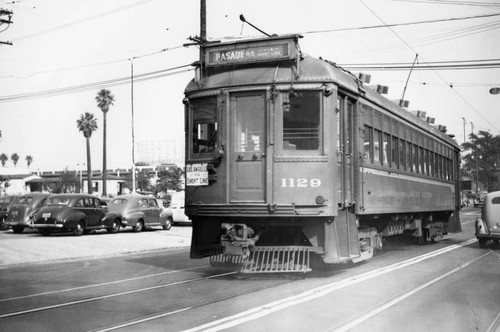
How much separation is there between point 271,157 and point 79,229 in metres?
15.2

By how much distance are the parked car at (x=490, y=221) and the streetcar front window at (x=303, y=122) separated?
946cm

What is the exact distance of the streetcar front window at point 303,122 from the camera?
9461mm

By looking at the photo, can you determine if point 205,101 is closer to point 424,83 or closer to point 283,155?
point 283,155

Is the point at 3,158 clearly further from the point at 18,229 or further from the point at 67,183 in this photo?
the point at 18,229

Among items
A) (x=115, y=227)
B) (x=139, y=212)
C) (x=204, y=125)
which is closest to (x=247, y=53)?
(x=204, y=125)

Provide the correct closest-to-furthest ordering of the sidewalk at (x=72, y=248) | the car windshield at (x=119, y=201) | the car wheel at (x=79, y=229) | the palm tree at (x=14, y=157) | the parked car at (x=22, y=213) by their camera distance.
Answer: the sidewalk at (x=72, y=248) → the car wheel at (x=79, y=229) → the parked car at (x=22, y=213) → the car windshield at (x=119, y=201) → the palm tree at (x=14, y=157)

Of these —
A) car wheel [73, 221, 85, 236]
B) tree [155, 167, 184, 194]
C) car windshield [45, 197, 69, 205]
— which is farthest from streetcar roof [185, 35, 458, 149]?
tree [155, 167, 184, 194]

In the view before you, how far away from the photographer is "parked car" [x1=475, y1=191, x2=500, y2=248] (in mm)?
16562

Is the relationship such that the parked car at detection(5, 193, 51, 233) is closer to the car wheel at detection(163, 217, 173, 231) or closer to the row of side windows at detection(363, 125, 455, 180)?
the car wheel at detection(163, 217, 173, 231)

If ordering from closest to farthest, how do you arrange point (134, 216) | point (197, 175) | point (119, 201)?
1. point (197, 175)
2. point (134, 216)
3. point (119, 201)

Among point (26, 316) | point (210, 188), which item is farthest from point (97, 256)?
point (26, 316)

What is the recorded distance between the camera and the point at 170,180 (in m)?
74.3

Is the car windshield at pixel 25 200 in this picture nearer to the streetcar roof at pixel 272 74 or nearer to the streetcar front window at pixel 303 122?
the streetcar roof at pixel 272 74

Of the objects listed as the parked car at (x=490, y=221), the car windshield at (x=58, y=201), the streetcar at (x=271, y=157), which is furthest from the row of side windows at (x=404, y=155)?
the car windshield at (x=58, y=201)
